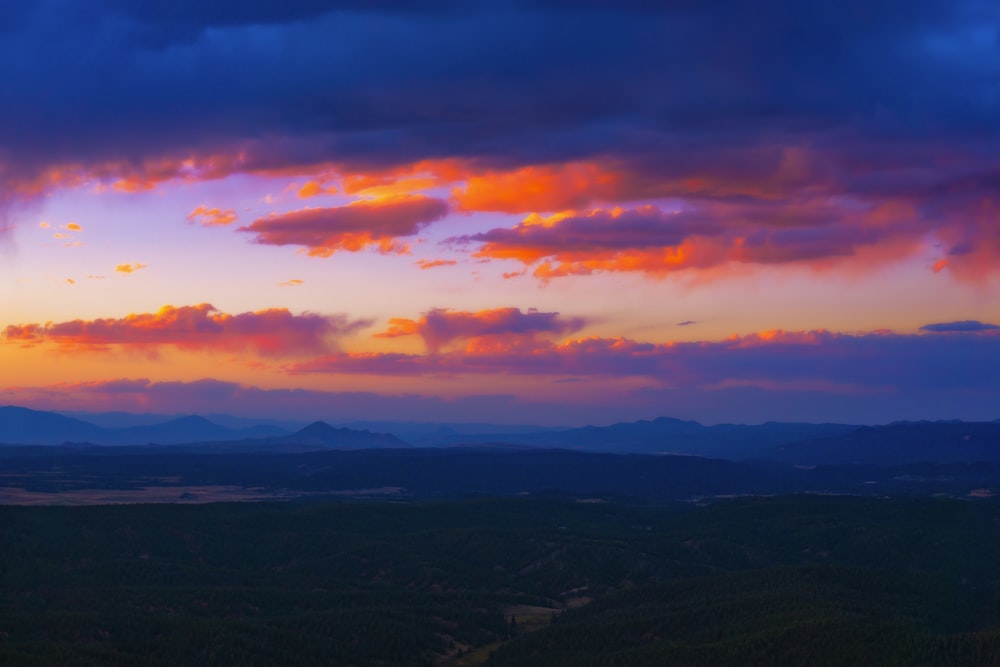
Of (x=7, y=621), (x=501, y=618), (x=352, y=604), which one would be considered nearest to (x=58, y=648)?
(x=7, y=621)

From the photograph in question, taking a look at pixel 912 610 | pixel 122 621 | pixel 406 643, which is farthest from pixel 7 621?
pixel 912 610

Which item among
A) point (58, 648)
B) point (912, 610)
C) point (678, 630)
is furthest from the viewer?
point (912, 610)

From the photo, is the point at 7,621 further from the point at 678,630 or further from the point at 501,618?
the point at 678,630

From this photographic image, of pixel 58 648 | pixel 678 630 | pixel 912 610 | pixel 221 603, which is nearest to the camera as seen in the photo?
pixel 58 648

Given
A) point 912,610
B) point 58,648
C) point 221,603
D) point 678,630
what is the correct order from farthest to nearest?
point 221,603
point 912,610
point 678,630
point 58,648

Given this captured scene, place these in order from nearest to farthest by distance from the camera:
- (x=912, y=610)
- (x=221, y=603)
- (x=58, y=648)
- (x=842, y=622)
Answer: (x=58, y=648)
(x=842, y=622)
(x=912, y=610)
(x=221, y=603)

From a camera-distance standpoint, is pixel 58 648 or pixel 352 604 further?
pixel 352 604

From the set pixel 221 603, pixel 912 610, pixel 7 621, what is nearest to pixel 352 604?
pixel 221 603

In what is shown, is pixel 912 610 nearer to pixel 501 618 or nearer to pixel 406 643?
pixel 501 618

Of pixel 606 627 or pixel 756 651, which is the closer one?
pixel 756 651
